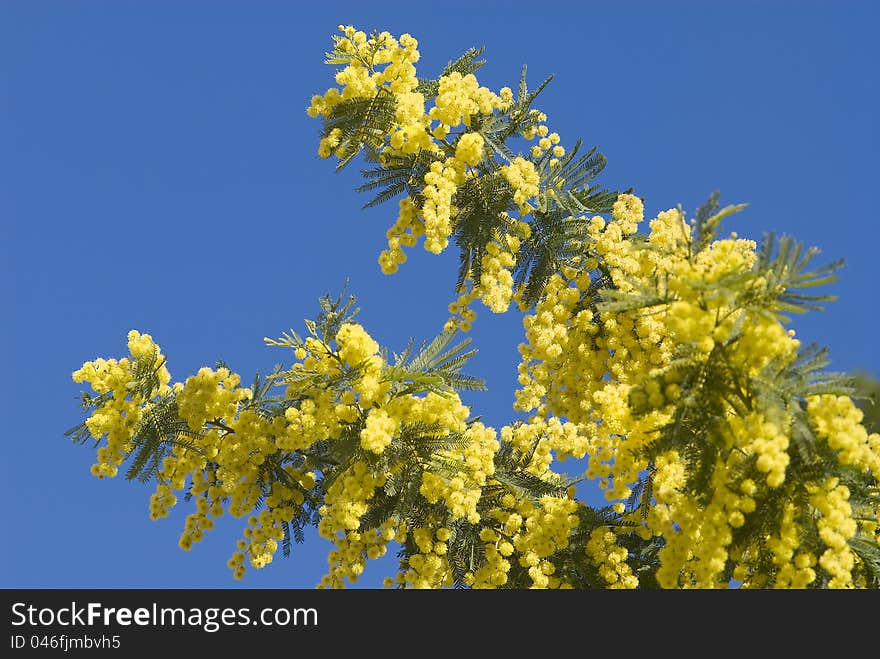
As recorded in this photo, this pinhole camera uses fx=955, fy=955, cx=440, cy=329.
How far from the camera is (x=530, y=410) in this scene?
10.7 meters

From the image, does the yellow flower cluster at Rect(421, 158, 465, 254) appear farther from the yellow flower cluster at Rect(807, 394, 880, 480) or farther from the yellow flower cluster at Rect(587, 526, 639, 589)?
the yellow flower cluster at Rect(807, 394, 880, 480)

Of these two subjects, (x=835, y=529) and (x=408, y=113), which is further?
(x=408, y=113)

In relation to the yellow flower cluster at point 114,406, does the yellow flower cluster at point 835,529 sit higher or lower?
lower

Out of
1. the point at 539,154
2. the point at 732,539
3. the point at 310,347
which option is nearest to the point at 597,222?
the point at 539,154

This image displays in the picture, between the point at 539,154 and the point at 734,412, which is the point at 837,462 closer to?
the point at 734,412

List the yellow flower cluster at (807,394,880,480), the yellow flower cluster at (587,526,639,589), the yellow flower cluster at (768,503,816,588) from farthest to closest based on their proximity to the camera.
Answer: the yellow flower cluster at (587,526,639,589) < the yellow flower cluster at (768,503,816,588) < the yellow flower cluster at (807,394,880,480)

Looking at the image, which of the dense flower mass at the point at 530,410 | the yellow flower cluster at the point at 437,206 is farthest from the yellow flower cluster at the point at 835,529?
the yellow flower cluster at the point at 437,206

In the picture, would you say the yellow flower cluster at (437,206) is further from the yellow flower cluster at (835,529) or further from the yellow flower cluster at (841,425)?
the yellow flower cluster at (835,529)

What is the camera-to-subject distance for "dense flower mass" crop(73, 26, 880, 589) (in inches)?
264

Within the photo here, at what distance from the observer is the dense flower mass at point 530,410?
671cm

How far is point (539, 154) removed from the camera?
1112 cm

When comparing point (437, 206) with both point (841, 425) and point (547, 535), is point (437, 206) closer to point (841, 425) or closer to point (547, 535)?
point (547, 535)

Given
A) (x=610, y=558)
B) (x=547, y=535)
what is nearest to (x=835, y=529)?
(x=610, y=558)

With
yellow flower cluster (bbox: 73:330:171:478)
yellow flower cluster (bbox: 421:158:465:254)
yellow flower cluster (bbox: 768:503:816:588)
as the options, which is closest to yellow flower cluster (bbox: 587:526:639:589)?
yellow flower cluster (bbox: 768:503:816:588)
